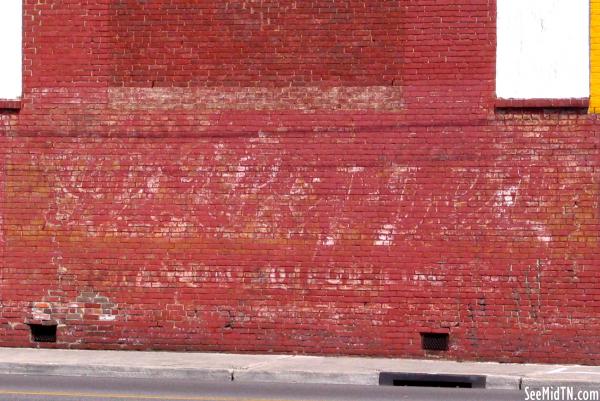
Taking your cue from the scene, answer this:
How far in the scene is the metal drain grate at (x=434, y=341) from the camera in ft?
50.5

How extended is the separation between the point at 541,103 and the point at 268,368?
191 inches

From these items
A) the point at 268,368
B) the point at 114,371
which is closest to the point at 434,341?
the point at 268,368

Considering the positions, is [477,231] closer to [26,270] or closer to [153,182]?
[153,182]

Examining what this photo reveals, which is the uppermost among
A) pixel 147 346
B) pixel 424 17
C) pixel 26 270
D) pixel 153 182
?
pixel 424 17

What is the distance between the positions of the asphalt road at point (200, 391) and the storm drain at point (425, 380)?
0.39 metres

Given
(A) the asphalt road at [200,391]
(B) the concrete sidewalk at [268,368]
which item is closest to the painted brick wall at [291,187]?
(B) the concrete sidewalk at [268,368]

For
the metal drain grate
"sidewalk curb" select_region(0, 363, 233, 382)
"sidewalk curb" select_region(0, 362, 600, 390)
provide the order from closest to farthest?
1. "sidewalk curb" select_region(0, 362, 600, 390)
2. "sidewalk curb" select_region(0, 363, 233, 382)
3. the metal drain grate

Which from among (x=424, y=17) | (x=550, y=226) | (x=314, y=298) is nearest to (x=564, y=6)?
(x=424, y=17)

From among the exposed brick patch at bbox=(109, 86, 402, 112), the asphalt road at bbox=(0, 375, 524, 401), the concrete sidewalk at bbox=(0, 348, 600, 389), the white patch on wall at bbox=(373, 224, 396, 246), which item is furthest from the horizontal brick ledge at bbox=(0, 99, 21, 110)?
the white patch on wall at bbox=(373, 224, 396, 246)

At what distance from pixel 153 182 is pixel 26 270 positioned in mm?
2097

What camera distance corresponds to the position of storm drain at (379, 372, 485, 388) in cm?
1362

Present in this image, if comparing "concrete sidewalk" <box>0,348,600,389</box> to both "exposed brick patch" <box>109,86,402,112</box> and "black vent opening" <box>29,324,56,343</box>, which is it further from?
"exposed brick patch" <box>109,86,402,112</box>

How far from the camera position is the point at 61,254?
628 inches

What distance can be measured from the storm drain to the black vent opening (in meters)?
4.86
